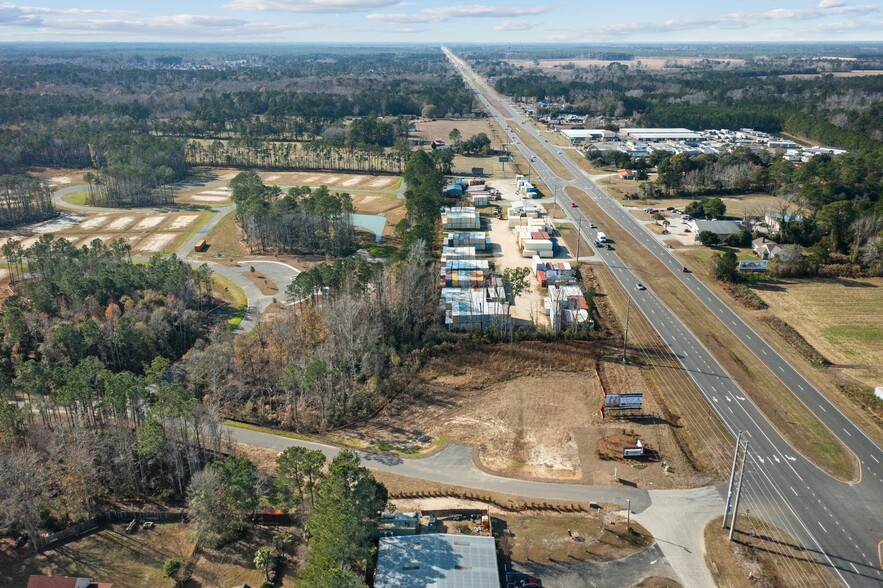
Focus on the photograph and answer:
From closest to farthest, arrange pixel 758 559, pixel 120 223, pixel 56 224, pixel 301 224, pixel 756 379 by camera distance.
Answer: pixel 758 559
pixel 756 379
pixel 301 224
pixel 56 224
pixel 120 223

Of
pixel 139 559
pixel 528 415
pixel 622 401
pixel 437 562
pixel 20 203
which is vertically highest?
pixel 20 203

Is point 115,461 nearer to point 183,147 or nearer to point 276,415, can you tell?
point 276,415

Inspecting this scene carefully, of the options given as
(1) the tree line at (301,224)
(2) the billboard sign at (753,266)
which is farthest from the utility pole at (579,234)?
(1) the tree line at (301,224)

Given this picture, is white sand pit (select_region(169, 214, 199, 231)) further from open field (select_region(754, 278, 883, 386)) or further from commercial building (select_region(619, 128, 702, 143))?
commercial building (select_region(619, 128, 702, 143))

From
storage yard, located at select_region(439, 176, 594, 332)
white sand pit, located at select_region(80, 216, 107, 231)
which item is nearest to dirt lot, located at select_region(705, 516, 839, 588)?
storage yard, located at select_region(439, 176, 594, 332)

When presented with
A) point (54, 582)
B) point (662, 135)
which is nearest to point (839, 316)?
point (54, 582)

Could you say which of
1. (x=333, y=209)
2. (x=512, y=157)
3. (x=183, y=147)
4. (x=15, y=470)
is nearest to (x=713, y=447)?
(x=15, y=470)

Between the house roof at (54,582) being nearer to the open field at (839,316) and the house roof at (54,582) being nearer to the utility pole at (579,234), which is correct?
the open field at (839,316)

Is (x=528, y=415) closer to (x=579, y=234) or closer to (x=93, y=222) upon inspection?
(x=579, y=234)
